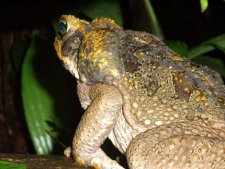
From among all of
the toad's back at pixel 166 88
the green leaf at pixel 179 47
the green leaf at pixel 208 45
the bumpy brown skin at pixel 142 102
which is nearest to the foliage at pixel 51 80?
the green leaf at pixel 208 45

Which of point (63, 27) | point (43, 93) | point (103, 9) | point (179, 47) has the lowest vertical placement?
point (43, 93)

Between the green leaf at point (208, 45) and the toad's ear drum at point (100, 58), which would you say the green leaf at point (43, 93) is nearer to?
the green leaf at point (208, 45)

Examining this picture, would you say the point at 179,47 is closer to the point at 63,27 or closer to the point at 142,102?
the point at 63,27

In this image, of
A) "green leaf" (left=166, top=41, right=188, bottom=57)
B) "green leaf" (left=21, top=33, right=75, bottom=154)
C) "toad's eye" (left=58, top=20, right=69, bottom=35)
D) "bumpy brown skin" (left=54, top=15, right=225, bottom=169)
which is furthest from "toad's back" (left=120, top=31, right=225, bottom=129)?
"green leaf" (left=21, top=33, right=75, bottom=154)

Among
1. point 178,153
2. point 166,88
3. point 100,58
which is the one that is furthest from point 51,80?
point 178,153

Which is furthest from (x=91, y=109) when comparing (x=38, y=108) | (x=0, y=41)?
(x=0, y=41)

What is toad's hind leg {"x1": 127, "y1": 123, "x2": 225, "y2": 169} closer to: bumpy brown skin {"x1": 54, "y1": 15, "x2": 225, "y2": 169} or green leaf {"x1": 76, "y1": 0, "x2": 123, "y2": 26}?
bumpy brown skin {"x1": 54, "y1": 15, "x2": 225, "y2": 169}

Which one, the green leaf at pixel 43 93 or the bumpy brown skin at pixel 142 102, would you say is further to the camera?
the green leaf at pixel 43 93
